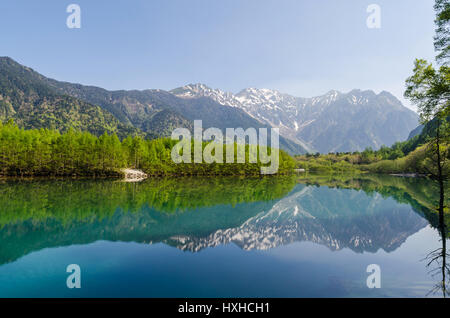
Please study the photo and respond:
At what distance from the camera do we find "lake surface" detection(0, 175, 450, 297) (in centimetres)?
893

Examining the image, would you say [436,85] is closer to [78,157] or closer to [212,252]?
[212,252]

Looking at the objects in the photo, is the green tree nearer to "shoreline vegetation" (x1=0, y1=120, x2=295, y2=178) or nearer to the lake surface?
the lake surface

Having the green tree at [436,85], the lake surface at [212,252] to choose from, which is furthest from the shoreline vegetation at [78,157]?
the green tree at [436,85]

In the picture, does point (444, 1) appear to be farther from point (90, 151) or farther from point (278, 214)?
point (90, 151)

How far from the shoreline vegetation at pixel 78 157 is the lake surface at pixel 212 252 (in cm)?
4845

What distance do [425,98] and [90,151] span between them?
75143 mm

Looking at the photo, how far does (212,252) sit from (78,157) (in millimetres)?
68854

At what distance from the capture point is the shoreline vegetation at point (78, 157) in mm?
63719

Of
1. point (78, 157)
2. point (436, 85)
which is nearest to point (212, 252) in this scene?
point (436, 85)

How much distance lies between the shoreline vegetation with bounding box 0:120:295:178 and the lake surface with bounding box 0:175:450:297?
48.5 m

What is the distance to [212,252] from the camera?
13.2 metres

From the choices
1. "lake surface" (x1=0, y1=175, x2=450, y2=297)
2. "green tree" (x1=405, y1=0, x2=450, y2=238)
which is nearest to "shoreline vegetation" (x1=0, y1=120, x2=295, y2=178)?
"lake surface" (x1=0, y1=175, x2=450, y2=297)

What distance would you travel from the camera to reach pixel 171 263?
11430mm
